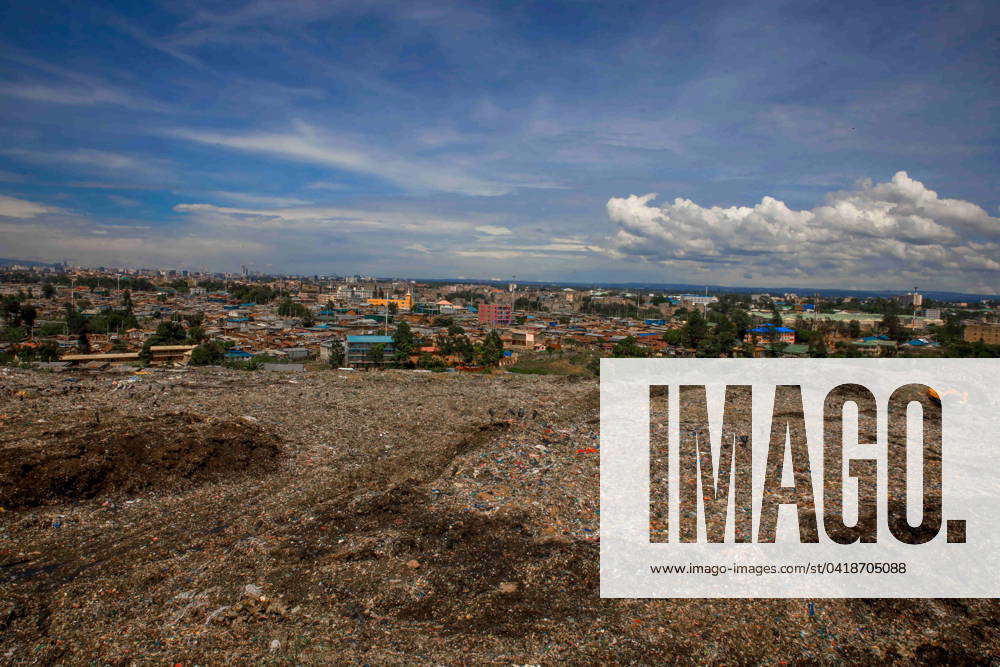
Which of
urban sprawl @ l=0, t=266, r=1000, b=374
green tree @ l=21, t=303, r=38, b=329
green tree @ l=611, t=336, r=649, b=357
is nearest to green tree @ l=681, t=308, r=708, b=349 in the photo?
urban sprawl @ l=0, t=266, r=1000, b=374

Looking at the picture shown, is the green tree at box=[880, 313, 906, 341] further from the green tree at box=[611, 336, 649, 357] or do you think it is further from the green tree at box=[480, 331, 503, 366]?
the green tree at box=[480, 331, 503, 366]

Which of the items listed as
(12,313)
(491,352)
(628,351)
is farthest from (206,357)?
(12,313)

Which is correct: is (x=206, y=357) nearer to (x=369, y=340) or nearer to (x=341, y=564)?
(x=369, y=340)

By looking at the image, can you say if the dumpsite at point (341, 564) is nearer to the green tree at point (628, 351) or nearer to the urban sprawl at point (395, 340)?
the urban sprawl at point (395, 340)

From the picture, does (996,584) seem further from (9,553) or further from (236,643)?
(9,553)

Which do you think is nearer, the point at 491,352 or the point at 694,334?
the point at 491,352
